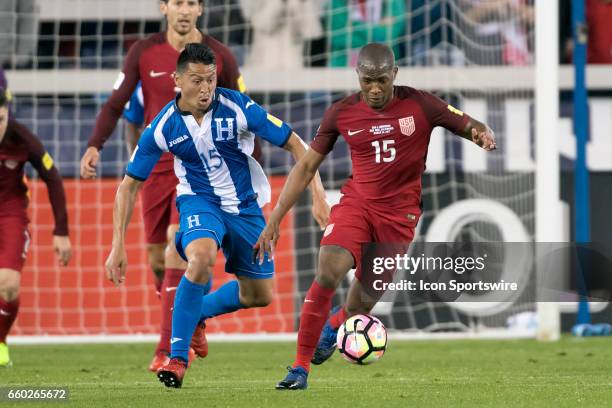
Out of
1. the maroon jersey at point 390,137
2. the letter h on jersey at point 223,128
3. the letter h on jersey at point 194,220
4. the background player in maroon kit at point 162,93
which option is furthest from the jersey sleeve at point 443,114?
the background player in maroon kit at point 162,93

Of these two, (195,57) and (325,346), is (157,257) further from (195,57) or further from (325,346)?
(195,57)

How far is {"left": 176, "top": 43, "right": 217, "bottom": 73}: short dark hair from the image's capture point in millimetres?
7004

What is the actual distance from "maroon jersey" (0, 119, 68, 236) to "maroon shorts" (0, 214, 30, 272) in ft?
0.20

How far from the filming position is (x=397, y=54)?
14133 millimetres

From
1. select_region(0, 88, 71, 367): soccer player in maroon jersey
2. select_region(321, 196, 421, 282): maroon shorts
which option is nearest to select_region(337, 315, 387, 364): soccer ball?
select_region(321, 196, 421, 282): maroon shorts

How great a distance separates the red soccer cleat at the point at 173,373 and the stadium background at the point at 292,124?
5.88 metres

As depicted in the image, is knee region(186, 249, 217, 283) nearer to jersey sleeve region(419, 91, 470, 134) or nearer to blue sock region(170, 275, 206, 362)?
blue sock region(170, 275, 206, 362)

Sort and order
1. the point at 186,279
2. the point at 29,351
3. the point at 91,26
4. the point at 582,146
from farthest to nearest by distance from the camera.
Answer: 1. the point at 91,26
2. the point at 582,146
3. the point at 29,351
4. the point at 186,279

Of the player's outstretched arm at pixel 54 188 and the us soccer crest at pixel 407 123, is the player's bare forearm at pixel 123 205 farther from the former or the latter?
the player's outstretched arm at pixel 54 188

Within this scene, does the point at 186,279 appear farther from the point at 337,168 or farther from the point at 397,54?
the point at 397,54

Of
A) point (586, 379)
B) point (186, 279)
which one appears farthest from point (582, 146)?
point (186, 279)

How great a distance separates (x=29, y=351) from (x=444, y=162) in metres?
4.43

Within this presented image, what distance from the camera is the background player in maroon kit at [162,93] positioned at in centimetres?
850

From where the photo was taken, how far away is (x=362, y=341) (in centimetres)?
682
